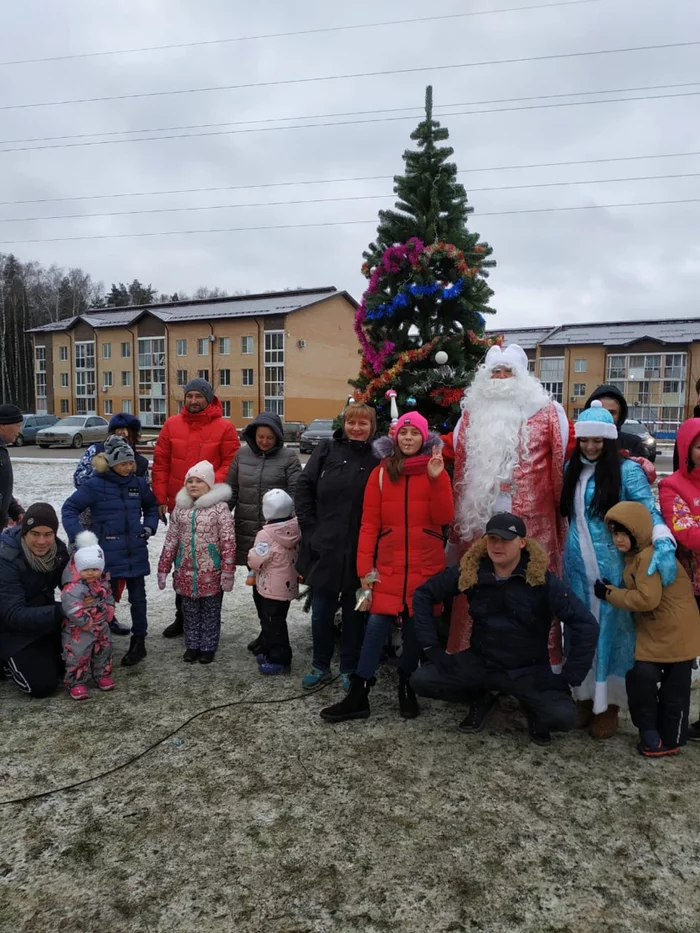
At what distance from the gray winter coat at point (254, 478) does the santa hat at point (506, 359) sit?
1.65 m

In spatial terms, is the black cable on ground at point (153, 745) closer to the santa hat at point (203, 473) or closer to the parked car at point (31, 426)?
the santa hat at point (203, 473)

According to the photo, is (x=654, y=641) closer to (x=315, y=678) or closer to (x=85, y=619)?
(x=315, y=678)

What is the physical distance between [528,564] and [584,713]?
1036 mm

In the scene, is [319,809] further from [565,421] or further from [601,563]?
[565,421]

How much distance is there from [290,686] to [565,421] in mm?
2567

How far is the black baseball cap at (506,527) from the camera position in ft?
11.0

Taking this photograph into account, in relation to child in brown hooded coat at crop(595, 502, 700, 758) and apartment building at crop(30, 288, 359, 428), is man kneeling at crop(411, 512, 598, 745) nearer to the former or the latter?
child in brown hooded coat at crop(595, 502, 700, 758)

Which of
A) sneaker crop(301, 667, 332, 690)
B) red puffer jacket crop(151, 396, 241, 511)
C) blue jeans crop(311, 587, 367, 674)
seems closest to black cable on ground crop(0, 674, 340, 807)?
sneaker crop(301, 667, 332, 690)

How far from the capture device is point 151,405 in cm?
4900

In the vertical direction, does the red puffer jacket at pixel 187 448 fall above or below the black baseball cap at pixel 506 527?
above

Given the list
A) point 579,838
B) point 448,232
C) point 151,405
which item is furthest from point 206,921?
point 151,405

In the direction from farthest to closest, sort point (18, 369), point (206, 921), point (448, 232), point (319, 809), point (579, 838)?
1. point (18, 369)
2. point (448, 232)
3. point (319, 809)
4. point (579, 838)
5. point (206, 921)

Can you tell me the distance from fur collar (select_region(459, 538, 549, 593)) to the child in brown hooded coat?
1.24 feet

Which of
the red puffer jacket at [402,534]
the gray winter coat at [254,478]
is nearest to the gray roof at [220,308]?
the gray winter coat at [254,478]
